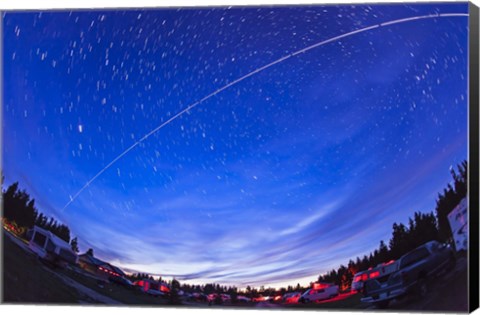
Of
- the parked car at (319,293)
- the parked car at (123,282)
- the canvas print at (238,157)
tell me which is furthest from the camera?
the parked car at (123,282)

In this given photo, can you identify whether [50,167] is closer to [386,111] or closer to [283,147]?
[283,147]

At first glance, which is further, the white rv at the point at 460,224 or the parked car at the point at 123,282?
the parked car at the point at 123,282

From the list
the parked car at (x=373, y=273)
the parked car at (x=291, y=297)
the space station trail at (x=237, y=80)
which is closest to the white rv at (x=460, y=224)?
the parked car at (x=373, y=273)

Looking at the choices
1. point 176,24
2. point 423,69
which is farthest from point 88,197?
point 423,69

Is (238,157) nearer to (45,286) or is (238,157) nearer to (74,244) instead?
(74,244)

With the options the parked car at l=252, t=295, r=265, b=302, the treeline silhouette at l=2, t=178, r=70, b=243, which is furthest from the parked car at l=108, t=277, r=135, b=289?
the parked car at l=252, t=295, r=265, b=302

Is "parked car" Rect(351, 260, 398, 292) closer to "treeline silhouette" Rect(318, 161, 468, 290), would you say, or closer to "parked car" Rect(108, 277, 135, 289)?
"treeline silhouette" Rect(318, 161, 468, 290)

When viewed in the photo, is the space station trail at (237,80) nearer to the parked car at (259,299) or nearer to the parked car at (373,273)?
the parked car at (259,299)
